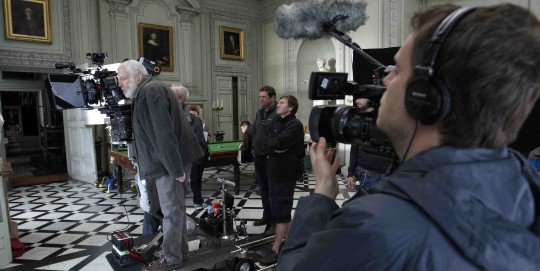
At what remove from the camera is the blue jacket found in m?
0.51

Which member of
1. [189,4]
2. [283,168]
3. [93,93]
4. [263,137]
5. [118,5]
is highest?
[189,4]

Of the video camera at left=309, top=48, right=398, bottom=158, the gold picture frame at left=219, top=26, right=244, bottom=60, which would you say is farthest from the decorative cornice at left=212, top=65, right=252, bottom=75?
the video camera at left=309, top=48, right=398, bottom=158

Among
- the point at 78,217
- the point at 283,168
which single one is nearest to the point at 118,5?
the point at 78,217

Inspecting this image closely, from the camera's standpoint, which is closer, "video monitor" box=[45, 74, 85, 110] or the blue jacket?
the blue jacket

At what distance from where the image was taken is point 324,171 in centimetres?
85

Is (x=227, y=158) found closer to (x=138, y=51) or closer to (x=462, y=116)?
(x=138, y=51)

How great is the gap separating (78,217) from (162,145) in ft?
10.2

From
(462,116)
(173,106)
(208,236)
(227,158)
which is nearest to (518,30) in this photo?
(462,116)

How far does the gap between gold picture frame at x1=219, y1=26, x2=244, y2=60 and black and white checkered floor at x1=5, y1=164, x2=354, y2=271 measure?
392 centimetres

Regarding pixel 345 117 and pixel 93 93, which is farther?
pixel 93 93

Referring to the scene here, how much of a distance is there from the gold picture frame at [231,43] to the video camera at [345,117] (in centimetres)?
892

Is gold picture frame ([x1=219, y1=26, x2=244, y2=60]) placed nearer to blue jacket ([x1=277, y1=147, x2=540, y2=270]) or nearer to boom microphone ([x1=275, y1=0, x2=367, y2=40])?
boom microphone ([x1=275, y1=0, x2=367, y2=40])

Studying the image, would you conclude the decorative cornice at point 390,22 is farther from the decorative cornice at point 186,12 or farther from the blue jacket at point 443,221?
the blue jacket at point 443,221

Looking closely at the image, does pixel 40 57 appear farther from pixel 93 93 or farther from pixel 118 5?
pixel 93 93
